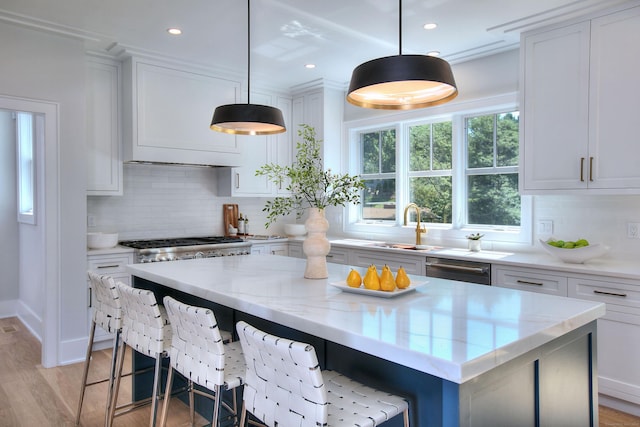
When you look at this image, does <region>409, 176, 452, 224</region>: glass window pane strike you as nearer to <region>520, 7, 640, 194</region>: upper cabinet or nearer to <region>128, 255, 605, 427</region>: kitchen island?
<region>520, 7, 640, 194</region>: upper cabinet

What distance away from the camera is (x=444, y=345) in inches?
54.6

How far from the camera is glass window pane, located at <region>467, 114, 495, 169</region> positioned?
429cm

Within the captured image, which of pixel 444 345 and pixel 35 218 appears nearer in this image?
pixel 444 345

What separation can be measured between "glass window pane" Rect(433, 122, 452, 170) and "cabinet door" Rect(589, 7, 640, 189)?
1525 mm

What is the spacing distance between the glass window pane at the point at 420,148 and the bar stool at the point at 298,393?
3.47 meters

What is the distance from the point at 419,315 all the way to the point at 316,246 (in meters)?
0.87

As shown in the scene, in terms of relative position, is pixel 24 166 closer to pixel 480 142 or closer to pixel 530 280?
pixel 480 142

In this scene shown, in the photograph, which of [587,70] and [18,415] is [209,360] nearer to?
[18,415]

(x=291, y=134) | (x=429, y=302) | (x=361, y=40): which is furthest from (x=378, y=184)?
(x=429, y=302)

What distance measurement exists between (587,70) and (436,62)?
201cm

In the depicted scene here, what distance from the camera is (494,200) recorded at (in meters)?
4.27

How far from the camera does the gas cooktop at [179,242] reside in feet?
14.0

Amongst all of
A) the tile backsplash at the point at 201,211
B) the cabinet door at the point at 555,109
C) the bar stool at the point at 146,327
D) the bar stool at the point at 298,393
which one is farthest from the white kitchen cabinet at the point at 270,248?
the bar stool at the point at 298,393

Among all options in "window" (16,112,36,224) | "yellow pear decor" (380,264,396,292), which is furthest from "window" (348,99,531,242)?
"window" (16,112,36,224)
